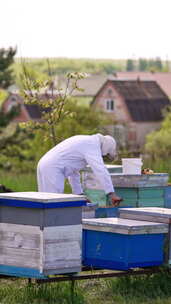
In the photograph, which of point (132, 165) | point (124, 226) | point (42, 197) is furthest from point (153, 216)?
point (132, 165)

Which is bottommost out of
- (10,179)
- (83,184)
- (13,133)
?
(13,133)

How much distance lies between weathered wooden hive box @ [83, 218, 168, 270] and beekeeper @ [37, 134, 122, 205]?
3.62 feet

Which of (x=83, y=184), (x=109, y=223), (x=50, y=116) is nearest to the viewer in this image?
(x=109, y=223)

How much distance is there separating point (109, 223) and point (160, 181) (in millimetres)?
2393

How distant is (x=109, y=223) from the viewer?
8008 millimetres

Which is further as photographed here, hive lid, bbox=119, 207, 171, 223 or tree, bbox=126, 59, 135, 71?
tree, bbox=126, 59, 135, 71

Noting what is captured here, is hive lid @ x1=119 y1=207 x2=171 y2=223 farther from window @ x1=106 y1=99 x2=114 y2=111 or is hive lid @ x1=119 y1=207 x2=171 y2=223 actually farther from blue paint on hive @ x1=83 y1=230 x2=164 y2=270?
window @ x1=106 y1=99 x2=114 y2=111

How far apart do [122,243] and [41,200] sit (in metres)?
0.89

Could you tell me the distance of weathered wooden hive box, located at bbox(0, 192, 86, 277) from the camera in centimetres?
763

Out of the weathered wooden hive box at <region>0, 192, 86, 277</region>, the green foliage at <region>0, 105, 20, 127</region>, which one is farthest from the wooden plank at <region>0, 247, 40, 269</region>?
the green foliage at <region>0, 105, 20, 127</region>

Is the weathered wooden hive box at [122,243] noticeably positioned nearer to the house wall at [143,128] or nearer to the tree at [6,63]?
the tree at [6,63]

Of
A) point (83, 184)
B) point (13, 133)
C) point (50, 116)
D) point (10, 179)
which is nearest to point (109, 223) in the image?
point (83, 184)

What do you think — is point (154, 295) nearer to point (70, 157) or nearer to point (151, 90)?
point (70, 157)

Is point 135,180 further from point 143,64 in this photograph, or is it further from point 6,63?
point 143,64
